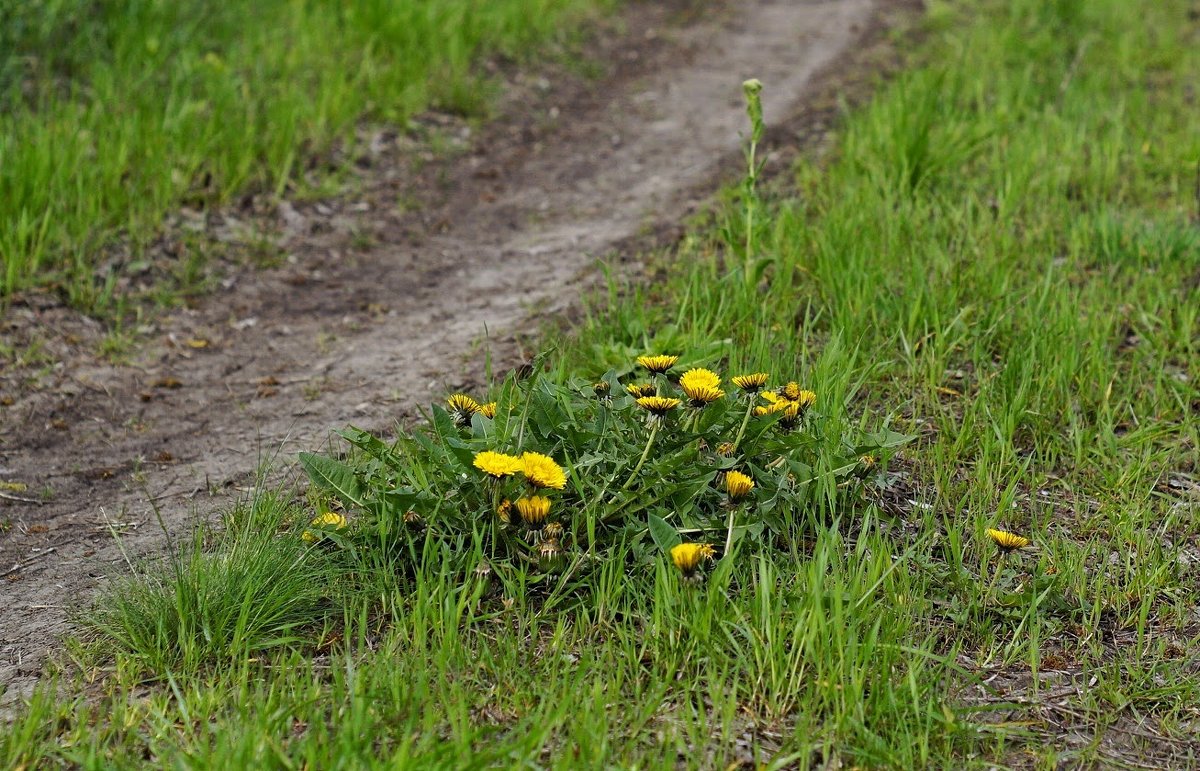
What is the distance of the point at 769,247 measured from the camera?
13.3 ft

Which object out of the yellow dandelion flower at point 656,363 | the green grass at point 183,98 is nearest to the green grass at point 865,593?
the yellow dandelion flower at point 656,363

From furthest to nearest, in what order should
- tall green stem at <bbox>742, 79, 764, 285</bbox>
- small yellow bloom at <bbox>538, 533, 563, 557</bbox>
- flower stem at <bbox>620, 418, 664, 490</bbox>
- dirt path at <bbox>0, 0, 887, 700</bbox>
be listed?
1. tall green stem at <bbox>742, 79, 764, 285</bbox>
2. dirt path at <bbox>0, 0, 887, 700</bbox>
3. flower stem at <bbox>620, 418, 664, 490</bbox>
4. small yellow bloom at <bbox>538, 533, 563, 557</bbox>

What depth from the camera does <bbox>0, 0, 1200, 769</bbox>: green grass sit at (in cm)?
204

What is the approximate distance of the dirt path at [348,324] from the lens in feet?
9.70

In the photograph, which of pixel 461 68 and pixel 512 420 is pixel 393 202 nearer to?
pixel 461 68

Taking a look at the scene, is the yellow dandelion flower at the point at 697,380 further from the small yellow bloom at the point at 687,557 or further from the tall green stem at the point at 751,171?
the tall green stem at the point at 751,171

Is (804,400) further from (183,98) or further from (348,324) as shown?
(183,98)

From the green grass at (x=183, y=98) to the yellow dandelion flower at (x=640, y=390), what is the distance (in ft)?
8.19

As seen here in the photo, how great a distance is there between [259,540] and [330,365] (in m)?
1.49

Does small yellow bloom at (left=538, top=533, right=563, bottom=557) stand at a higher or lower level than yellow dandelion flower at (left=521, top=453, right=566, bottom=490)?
lower

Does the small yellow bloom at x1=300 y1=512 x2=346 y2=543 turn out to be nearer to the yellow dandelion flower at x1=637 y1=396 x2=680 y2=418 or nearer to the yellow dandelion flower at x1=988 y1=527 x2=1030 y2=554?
the yellow dandelion flower at x1=637 y1=396 x2=680 y2=418

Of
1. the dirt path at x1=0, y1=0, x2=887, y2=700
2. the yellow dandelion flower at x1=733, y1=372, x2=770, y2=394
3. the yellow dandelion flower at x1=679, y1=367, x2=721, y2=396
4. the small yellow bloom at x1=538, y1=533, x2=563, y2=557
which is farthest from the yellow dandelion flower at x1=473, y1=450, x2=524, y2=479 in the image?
the dirt path at x1=0, y1=0, x2=887, y2=700

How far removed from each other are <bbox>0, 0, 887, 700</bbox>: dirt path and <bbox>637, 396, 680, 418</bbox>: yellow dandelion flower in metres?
1.14

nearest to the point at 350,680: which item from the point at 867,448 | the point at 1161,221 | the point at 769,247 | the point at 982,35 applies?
the point at 867,448
